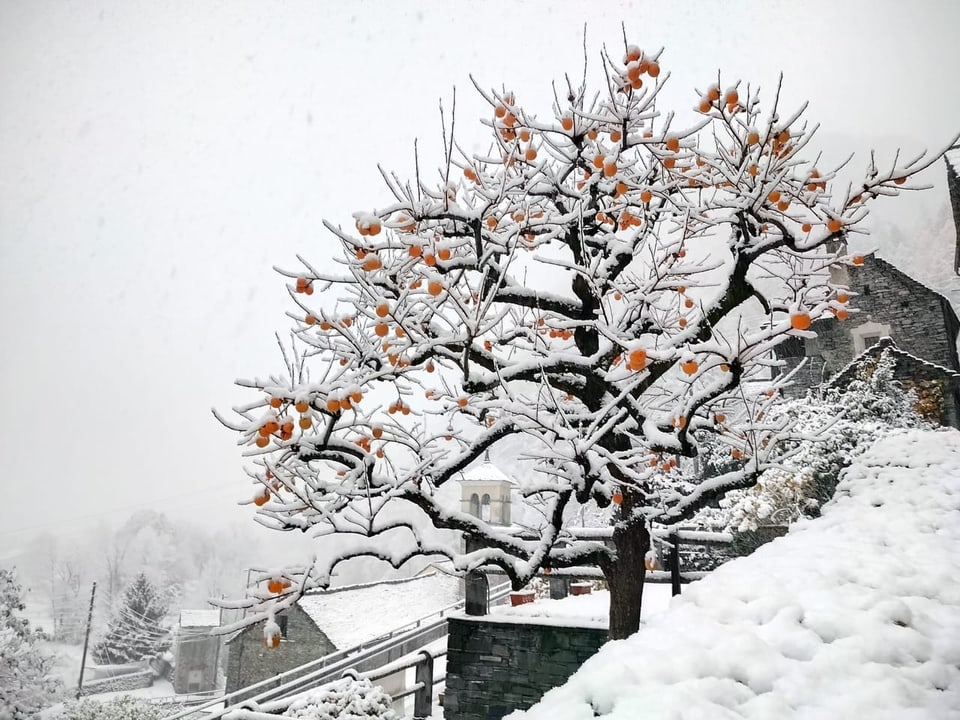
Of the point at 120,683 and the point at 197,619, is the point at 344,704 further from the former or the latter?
the point at 197,619

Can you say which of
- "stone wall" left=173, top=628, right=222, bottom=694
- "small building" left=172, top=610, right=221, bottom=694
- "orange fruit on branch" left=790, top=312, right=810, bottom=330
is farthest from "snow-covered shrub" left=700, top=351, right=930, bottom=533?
"stone wall" left=173, top=628, right=222, bottom=694

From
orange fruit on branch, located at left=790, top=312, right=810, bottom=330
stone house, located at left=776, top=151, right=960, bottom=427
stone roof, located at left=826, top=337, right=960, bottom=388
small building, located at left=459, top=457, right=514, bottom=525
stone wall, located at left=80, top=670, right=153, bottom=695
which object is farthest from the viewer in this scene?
stone wall, located at left=80, top=670, right=153, bottom=695

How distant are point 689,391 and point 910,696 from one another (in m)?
2.52

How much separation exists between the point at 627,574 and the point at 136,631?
39.4 metres

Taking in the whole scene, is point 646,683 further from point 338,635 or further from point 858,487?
point 338,635

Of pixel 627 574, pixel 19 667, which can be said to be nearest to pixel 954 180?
pixel 627 574

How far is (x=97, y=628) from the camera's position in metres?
37.6

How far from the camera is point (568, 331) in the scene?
4.90 m

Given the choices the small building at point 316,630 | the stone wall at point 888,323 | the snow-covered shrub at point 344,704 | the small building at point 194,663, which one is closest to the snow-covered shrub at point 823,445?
the stone wall at point 888,323

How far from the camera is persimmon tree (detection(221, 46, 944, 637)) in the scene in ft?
11.3

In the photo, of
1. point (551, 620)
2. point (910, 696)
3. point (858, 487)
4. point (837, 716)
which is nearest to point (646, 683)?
point (837, 716)

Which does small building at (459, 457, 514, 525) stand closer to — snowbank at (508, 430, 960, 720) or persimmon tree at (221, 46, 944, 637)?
persimmon tree at (221, 46, 944, 637)

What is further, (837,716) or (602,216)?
(602,216)

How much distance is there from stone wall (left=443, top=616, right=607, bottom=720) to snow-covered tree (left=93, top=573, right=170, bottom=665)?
3564 cm
